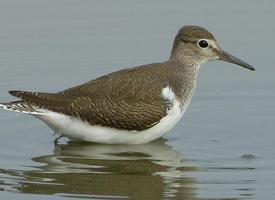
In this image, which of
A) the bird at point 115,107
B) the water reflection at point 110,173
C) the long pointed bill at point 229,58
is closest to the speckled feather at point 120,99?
the bird at point 115,107

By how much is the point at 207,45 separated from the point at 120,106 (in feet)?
6.94

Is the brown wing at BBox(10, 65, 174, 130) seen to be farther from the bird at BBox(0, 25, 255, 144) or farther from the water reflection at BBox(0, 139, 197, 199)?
the water reflection at BBox(0, 139, 197, 199)

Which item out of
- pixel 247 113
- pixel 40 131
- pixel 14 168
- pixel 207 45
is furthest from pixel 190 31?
pixel 14 168

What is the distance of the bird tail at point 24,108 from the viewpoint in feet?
51.3

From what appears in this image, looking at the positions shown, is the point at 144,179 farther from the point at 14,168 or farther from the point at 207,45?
the point at 207,45

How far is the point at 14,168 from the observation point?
1488cm

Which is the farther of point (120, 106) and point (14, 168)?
point (120, 106)

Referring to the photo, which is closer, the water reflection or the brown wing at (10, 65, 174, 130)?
the water reflection

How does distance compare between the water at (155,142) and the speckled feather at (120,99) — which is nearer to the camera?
the water at (155,142)

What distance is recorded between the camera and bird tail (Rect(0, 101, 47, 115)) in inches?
616

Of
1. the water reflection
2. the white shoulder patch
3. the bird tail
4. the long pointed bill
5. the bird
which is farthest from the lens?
the long pointed bill

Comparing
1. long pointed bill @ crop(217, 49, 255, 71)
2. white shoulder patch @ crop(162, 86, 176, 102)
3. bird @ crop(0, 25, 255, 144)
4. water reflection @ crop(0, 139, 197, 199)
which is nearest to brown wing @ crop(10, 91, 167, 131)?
bird @ crop(0, 25, 255, 144)

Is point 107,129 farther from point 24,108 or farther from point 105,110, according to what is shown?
point 24,108

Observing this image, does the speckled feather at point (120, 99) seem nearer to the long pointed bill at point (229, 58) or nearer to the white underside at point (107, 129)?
the white underside at point (107, 129)
